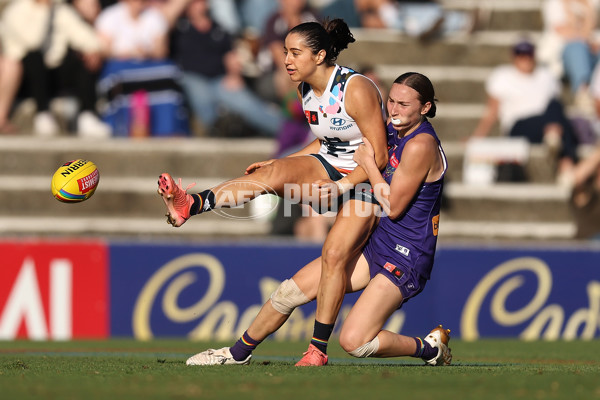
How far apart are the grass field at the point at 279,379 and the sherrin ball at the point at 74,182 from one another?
1174mm

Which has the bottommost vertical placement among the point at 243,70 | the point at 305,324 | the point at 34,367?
the point at 305,324

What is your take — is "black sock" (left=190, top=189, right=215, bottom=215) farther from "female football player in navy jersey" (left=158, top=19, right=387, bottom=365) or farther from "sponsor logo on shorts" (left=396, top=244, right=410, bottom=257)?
"sponsor logo on shorts" (left=396, top=244, right=410, bottom=257)

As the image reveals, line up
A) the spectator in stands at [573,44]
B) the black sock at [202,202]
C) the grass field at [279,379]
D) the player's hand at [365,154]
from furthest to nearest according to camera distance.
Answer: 1. the spectator in stands at [573,44]
2. the player's hand at [365,154]
3. the black sock at [202,202]
4. the grass field at [279,379]

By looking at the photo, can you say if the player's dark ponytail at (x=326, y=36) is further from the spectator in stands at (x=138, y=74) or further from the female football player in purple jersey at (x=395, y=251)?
the spectator in stands at (x=138, y=74)

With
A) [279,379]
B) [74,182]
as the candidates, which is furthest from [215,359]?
[74,182]

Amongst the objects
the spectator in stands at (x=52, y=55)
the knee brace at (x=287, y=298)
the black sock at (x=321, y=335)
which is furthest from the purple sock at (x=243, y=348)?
the spectator in stands at (x=52, y=55)

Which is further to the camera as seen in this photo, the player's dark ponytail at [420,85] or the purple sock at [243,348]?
the purple sock at [243,348]

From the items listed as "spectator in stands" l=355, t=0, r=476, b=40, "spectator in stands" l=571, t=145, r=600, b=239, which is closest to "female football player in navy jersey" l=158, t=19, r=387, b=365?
"spectator in stands" l=571, t=145, r=600, b=239

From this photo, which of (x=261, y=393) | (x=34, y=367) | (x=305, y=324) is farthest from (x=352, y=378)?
(x=305, y=324)

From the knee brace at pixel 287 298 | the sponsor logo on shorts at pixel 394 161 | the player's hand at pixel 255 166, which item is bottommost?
the knee brace at pixel 287 298

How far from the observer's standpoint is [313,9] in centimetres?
1589

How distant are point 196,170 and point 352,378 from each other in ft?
28.3

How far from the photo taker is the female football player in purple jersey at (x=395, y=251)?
Answer: 7.11 meters

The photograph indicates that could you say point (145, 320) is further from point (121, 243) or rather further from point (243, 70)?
point (243, 70)
